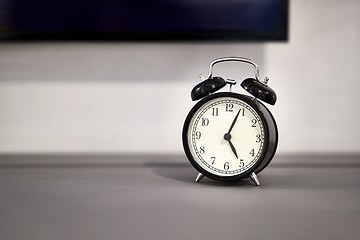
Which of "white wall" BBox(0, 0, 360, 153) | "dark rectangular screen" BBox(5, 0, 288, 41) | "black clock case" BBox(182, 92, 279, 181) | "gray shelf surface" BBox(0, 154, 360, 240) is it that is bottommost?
"gray shelf surface" BBox(0, 154, 360, 240)

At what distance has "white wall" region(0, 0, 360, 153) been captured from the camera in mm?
1752

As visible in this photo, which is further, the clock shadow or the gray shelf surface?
the clock shadow

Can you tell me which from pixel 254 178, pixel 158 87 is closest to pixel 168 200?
pixel 254 178

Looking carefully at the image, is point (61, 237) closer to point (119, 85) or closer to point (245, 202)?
point (245, 202)

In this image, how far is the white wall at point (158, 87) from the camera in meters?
1.75

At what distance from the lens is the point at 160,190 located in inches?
49.9

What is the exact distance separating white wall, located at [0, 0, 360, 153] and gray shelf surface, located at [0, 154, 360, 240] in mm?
96

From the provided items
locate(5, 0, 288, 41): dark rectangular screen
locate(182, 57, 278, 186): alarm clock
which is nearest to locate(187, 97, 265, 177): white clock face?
locate(182, 57, 278, 186): alarm clock

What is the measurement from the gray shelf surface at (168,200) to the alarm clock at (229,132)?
4cm

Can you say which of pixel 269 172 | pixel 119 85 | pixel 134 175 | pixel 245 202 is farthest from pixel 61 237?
pixel 119 85

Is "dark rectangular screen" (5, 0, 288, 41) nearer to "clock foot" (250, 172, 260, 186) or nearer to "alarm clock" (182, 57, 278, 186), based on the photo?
"alarm clock" (182, 57, 278, 186)

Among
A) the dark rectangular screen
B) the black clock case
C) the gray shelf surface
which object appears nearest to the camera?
the gray shelf surface

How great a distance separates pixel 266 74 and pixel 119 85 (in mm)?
434

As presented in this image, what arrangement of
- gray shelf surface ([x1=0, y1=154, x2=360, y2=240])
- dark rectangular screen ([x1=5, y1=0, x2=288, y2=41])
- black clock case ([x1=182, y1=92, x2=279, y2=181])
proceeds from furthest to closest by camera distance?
dark rectangular screen ([x1=5, y1=0, x2=288, y2=41]), black clock case ([x1=182, y1=92, x2=279, y2=181]), gray shelf surface ([x1=0, y1=154, x2=360, y2=240])
